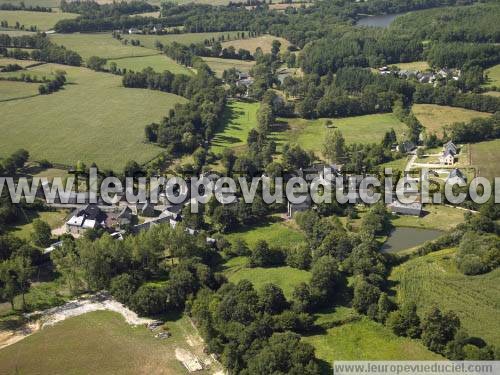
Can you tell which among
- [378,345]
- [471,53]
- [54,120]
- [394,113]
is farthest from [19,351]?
[471,53]

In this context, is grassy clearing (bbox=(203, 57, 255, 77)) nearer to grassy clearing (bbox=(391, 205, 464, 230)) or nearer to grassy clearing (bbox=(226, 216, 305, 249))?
grassy clearing (bbox=(226, 216, 305, 249))

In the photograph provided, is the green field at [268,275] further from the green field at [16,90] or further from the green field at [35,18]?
Answer: the green field at [35,18]

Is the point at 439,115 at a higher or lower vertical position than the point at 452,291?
higher

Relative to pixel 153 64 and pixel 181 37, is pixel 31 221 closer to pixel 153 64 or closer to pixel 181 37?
pixel 153 64

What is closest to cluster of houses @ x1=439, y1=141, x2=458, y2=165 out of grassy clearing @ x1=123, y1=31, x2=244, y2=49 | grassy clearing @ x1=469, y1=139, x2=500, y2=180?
grassy clearing @ x1=469, y1=139, x2=500, y2=180

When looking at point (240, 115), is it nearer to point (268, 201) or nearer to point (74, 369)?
point (268, 201)

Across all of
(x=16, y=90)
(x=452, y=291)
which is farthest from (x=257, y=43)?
(x=452, y=291)
